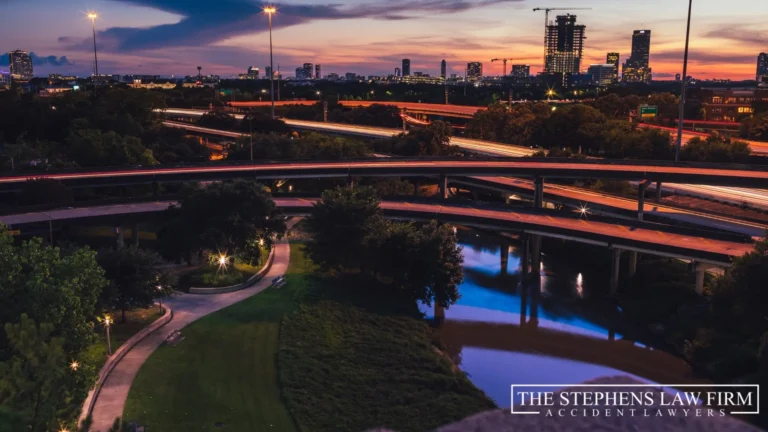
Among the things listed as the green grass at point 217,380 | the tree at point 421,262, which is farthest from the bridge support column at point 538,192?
the green grass at point 217,380

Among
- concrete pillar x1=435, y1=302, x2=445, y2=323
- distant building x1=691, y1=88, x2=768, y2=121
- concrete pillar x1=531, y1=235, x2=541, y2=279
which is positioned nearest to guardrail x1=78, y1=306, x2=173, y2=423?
concrete pillar x1=435, y1=302, x2=445, y2=323

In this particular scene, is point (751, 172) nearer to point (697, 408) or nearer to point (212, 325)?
point (697, 408)

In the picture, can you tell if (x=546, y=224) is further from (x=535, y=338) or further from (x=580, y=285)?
(x=535, y=338)

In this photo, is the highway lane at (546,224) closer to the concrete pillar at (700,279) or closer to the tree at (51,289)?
the concrete pillar at (700,279)

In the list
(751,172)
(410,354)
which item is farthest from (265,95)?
(410,354)

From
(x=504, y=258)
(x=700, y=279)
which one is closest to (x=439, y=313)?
(x=504, y=258)
